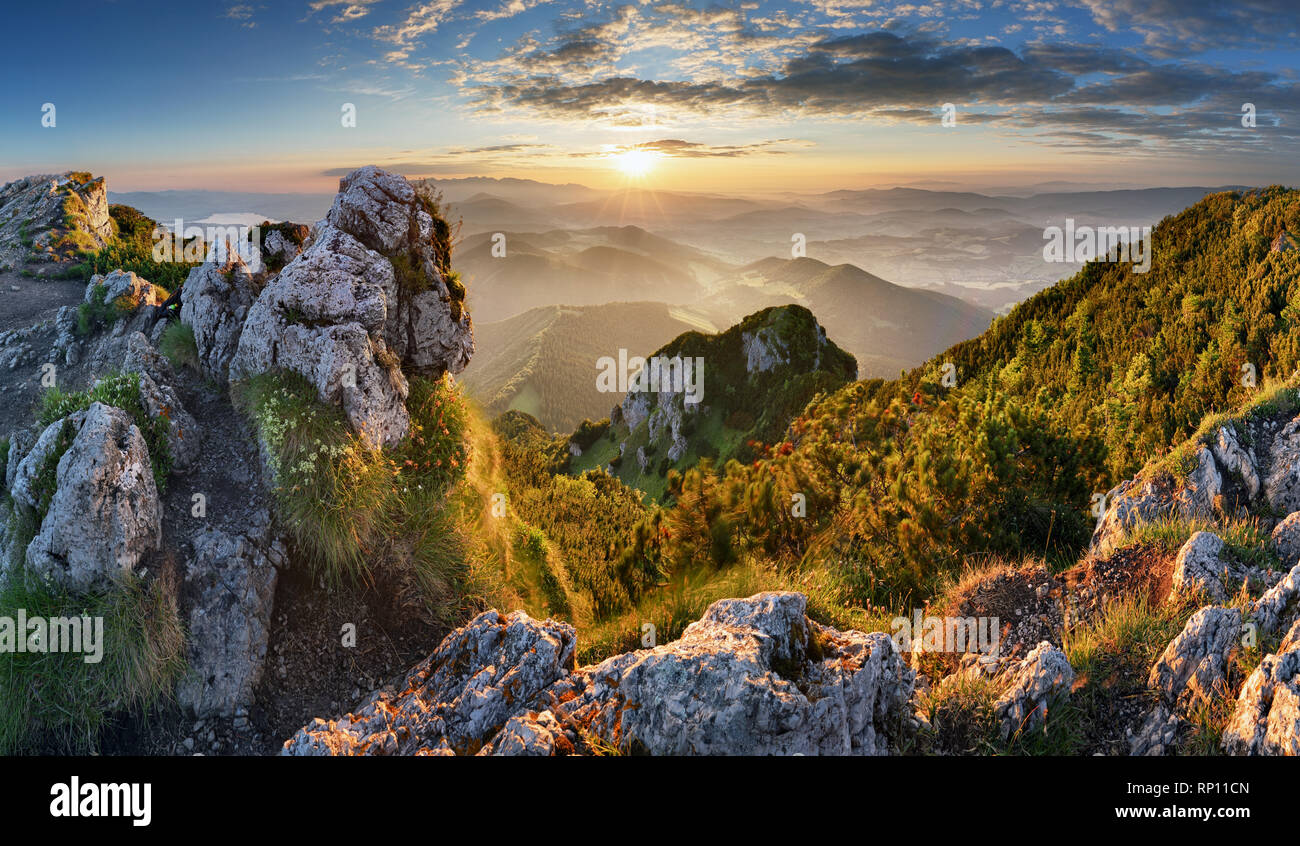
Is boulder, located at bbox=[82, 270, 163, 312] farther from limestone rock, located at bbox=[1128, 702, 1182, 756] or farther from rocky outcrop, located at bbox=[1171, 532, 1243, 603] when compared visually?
rocky outcrop, located at bbox=[1171, 532, 1243, 603]

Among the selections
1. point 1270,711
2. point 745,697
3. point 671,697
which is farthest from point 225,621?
point 1270,711

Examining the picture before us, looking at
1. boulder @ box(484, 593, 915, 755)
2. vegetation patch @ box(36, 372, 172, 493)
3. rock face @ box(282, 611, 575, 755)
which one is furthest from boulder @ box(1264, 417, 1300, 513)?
vegetation patch @ box(36, 372, 172, 493)

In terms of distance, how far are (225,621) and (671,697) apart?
6.61m

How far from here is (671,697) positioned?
4695mm

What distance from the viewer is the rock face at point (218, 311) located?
1157 centimetres

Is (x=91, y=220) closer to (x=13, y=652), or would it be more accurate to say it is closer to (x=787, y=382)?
(x=13, y=652)

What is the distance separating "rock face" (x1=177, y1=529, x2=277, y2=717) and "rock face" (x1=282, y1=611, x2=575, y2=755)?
6.57ft

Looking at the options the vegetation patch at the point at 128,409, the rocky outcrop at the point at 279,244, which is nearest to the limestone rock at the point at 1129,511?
the vegetation patch at the point at 128,409

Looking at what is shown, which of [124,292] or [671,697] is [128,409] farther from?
[124,292]

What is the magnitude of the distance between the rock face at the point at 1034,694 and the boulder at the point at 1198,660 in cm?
83

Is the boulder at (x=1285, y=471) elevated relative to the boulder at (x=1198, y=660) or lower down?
elevated

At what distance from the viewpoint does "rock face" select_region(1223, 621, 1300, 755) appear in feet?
13.9

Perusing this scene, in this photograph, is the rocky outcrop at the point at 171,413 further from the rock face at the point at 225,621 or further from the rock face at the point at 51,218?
the rock face at the point at 51,218
